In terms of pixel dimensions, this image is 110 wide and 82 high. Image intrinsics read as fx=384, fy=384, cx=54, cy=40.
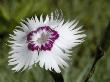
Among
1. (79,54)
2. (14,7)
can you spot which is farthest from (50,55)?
(14,7)

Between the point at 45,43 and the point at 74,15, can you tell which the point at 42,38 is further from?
the point at 74,15

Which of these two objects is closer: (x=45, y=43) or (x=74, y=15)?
(x=45, y=43)

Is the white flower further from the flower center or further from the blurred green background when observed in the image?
the blurred green background

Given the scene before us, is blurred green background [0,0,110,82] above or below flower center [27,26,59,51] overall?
above

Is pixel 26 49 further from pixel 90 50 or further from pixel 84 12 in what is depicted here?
pixel 84 12

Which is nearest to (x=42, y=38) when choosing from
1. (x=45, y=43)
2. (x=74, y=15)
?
(x=45, y=43)

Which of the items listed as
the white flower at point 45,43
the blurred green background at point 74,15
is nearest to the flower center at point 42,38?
the white flower at point 45,43

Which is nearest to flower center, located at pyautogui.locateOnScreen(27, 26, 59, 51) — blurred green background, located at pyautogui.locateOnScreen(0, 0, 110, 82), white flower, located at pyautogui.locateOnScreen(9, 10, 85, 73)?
white flower, located at pyautogui.locateOnScreen(9, 10, 85, 73)
